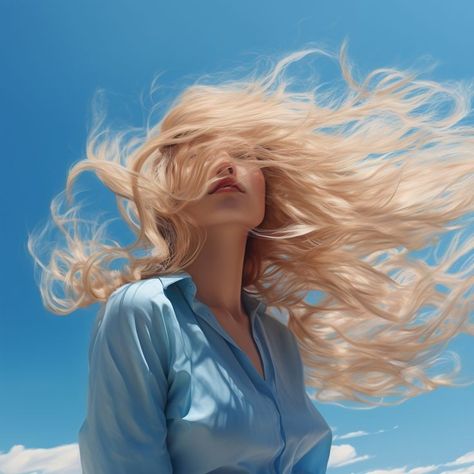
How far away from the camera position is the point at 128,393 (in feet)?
6.32

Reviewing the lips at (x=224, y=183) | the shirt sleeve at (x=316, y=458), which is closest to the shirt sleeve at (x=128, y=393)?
the lips at (x=224, y=183)

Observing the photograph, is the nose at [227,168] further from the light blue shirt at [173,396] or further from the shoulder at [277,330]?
the shoulder at [277,330]

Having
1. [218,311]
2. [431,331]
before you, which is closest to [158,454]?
[218,311]

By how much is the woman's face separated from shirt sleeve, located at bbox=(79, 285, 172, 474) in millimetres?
386

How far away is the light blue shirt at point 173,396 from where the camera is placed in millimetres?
1908

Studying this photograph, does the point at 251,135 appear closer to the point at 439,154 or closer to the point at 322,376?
the point at 439,154

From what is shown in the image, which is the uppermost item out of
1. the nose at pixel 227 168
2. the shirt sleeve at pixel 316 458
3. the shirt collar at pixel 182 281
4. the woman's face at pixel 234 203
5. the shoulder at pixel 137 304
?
the nose at pixel 227 168

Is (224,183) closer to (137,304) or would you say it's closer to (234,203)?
(234,203)

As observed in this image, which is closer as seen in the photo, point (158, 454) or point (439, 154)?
point (158, 454)

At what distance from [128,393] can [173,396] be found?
0.12 metres

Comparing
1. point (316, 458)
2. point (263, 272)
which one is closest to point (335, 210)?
point (263, 272)

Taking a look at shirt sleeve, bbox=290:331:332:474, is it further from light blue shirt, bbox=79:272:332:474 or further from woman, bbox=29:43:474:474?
light blue shirt, bbox=79:272:332:474

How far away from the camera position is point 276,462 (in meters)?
2.13

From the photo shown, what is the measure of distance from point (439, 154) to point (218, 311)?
0.98 m
